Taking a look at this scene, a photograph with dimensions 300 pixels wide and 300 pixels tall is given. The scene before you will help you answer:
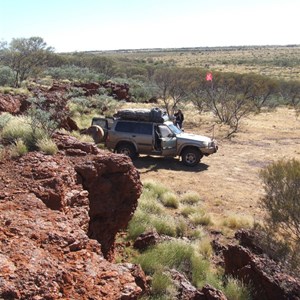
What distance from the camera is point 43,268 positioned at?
322 centimetres

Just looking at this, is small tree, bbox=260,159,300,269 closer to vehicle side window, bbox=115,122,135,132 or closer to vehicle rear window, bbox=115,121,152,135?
vehicle rear window, bbox=115,121,152,135

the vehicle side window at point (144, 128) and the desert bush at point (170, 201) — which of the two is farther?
the vehicle side window at point (144, 128)

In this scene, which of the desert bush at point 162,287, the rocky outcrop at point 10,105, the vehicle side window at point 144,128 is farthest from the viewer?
the vehicle side window at point 144,128

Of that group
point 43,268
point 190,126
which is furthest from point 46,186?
point 190,126

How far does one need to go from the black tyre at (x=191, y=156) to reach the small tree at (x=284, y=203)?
7641 mm

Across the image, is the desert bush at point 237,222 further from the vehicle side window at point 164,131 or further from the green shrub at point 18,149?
the vehicle side window at point 164,131

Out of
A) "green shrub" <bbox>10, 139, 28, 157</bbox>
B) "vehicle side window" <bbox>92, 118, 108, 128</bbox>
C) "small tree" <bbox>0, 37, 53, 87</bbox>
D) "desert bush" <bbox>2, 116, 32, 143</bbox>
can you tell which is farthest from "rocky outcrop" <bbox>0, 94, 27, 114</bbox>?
"small tree" <bbox>0, 37, 53, 87</bbox>

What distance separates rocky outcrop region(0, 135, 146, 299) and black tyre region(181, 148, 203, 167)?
9.60 m

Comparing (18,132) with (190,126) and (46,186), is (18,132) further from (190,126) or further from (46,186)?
(190,126)

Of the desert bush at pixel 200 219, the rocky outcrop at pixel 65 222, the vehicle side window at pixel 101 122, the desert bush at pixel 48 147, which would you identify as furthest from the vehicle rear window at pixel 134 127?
the desert bush at pixel 48 147

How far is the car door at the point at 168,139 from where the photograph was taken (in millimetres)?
16266

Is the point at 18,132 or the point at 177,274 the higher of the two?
the point at 18,132

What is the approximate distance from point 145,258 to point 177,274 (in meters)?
0.82

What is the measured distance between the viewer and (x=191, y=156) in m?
16.7
